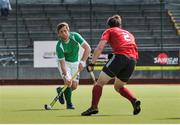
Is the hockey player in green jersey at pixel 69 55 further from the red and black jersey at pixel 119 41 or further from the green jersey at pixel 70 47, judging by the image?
the red and black jersey at pixel 119 41

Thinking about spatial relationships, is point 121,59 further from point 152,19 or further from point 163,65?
point 152,19

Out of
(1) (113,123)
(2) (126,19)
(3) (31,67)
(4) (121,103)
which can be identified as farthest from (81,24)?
(1) (113,123)

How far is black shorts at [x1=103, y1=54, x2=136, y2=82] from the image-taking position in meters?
11.6

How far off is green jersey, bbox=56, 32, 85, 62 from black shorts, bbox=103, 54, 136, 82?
179cm

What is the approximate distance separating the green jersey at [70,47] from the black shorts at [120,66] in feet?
5.88

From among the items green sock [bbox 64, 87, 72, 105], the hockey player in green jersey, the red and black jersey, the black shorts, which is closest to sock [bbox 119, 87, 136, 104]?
the black shorts

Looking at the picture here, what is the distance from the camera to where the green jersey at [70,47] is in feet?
43.9

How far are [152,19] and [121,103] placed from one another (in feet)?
66.7

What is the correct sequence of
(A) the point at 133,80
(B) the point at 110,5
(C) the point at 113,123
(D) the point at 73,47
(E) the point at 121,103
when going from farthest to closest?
(B) the point at 110,5, (A) the point at 133,80, (E) the point at 121,103, (D) the point at 73,47, (C) the point at 113,123

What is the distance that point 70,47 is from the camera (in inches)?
530

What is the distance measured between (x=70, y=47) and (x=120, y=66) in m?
2.06

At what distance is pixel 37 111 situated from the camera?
498 inches

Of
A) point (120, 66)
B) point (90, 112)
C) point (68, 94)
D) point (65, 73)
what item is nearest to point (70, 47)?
point (65, 73)

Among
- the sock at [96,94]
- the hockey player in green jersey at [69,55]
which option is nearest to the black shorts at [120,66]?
the sock at [96,94]
